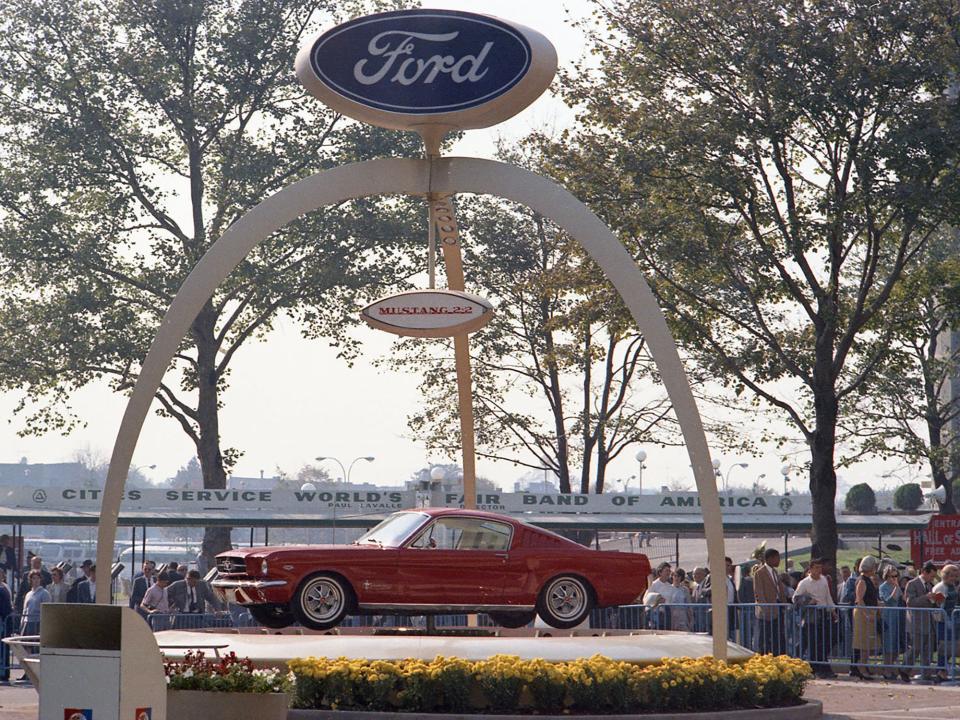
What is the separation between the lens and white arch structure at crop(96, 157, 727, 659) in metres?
15.5

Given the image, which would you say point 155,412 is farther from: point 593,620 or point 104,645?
point 104,645

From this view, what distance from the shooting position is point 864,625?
21828 millimetres

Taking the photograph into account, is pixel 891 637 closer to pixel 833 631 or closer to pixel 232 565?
pixel 833 631

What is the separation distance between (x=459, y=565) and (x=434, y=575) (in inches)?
12.4

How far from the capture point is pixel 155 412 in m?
37.0

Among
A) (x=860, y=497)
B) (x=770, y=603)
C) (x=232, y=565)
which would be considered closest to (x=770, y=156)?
(x=770, y=603)

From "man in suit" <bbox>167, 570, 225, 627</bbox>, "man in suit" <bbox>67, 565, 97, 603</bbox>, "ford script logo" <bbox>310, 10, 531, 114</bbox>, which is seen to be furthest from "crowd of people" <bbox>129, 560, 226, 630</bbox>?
"ford script logo" <bbox>310, 10, 531, 114</bbox>

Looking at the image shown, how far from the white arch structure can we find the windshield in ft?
9.70

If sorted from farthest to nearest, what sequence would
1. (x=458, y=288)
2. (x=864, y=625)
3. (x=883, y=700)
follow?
(x=864, y=625)
(x=458, y=288)
(x=883, y=700)

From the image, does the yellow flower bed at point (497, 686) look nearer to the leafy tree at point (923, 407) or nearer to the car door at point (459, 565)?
the car door at point (459, 565)

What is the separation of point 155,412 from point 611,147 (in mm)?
15042

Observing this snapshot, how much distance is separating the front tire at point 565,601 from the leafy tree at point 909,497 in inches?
1278

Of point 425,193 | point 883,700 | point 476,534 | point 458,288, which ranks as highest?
point 425,193

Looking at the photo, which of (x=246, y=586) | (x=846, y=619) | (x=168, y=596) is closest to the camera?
(x=246, y=586)
